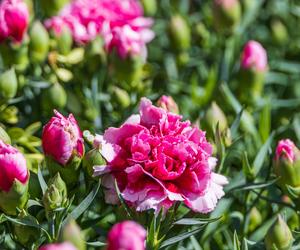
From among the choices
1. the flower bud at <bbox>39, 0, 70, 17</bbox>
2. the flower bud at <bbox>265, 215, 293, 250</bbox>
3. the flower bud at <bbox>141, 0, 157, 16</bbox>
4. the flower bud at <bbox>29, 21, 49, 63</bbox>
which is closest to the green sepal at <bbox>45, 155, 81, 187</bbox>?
the flower bud at <bbox>265, 215, 293, 250</bbox>

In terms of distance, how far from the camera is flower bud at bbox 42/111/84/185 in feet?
3.52

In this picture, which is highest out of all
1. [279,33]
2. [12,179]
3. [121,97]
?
[12,179]

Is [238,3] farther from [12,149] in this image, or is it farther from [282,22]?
[12,149]

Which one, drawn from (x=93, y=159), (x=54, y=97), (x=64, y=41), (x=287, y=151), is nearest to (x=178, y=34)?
(x=64, y=41)

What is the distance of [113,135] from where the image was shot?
110 cm

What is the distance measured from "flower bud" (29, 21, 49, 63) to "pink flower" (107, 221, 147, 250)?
2.23ft

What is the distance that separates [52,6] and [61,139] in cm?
57

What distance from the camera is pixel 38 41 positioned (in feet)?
4.77

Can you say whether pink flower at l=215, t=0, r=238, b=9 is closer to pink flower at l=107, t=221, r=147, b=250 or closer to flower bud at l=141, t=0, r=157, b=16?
flower bud at l=141, t=0, r=157, b=16

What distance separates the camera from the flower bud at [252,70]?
61.6 inches

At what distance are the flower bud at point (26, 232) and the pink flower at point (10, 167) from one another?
0.14ft

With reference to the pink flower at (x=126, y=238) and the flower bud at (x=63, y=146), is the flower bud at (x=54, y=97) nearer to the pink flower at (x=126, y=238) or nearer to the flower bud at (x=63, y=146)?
the flower bud at (x=63, y=146)

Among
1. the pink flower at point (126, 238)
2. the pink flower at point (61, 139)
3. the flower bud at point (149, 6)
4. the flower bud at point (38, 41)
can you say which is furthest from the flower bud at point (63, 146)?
the flower bud at point (149, 6)

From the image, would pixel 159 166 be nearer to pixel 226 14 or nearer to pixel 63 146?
pixel 63 146
